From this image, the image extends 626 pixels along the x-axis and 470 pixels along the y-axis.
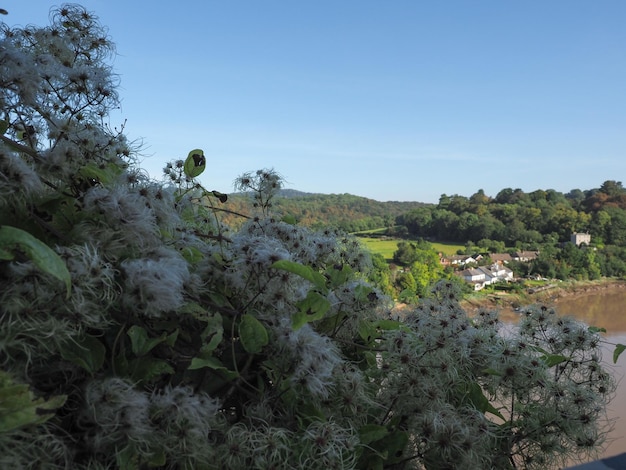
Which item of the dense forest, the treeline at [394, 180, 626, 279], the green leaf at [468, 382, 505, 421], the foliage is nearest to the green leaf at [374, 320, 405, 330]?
the foliage

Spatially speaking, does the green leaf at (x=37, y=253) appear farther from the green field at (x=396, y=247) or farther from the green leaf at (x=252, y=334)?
the green field at (x=396, y=247)

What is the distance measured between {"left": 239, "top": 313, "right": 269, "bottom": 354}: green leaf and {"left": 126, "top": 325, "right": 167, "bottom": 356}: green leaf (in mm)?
89

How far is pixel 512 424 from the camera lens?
2.04ft

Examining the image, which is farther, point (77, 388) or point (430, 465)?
point (430, 465)

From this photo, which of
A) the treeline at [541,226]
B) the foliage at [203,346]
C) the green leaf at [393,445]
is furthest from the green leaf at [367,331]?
the treeline at [541,226]

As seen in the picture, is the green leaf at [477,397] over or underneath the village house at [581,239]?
underneath

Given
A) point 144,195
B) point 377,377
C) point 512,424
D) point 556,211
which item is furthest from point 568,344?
point 556,211

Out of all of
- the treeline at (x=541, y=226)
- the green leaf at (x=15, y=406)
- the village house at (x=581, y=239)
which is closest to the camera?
the green leaf at (x=15, y=406)

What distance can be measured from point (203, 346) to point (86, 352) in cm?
10

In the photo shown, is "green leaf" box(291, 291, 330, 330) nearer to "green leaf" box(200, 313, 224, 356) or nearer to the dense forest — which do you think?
"green leaf" box(200, 313, 224, 356)

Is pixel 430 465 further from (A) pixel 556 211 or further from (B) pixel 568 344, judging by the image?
(A) pixel 556 211

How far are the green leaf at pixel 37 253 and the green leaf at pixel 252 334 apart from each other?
7.1 inches

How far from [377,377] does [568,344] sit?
0.29 m

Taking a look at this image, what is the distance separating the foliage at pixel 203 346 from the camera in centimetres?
39
